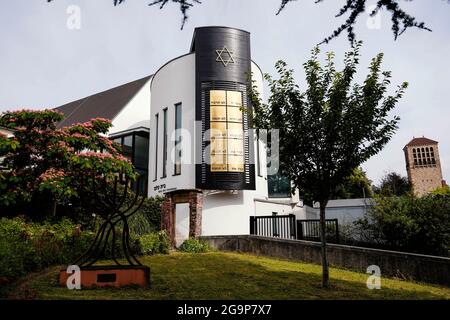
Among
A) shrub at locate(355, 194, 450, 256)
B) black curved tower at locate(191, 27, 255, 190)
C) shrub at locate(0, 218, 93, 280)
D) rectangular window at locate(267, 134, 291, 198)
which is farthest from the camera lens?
rectangular window at locate(267, 134, 291, 198)

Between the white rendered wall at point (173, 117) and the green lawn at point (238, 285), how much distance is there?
8249 millimetres

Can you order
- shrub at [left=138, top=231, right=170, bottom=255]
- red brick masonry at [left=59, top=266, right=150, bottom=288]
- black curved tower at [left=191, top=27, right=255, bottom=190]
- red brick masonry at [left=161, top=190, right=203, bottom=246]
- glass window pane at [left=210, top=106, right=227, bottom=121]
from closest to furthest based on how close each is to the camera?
red brick masonry at [left=59, top=266, right=150, bottom=288]
shrub at [left=138, top=231, right=170, bottom=255]
red brick masonry at [left=161, top=190, right=203, bottom=246]
black curved tower at [left=191, top=27, right=255, bottom=190]
glass window pane at [left=210, top=106, right=227, bottom=121]

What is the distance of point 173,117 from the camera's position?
20422 millimetres

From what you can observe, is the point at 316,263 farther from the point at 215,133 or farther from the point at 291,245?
the point at 215,133

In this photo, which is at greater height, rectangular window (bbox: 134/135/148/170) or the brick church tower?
the brick church tower

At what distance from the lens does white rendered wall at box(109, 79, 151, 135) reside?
87.8 feet

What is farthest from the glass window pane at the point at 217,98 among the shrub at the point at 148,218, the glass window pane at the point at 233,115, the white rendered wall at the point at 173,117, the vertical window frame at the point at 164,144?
the shrub at the point at 148,218

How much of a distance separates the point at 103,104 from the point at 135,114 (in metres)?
5.52

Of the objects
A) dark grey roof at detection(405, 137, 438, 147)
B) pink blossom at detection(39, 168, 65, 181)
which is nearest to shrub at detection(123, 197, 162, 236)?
pink blossom at detection(39, 168, 65, 181)

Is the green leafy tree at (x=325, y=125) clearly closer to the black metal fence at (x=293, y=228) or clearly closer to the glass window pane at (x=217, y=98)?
the black metal fence at (x=293, y=228)

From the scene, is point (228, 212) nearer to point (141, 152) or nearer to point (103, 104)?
point (141, 152)

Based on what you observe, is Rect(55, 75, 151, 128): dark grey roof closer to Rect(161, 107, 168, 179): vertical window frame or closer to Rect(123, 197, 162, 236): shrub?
Rect(161, 107, 168, 179): vertical window frame

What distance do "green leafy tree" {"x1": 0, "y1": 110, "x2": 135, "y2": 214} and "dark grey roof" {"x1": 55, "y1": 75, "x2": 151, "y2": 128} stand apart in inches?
542

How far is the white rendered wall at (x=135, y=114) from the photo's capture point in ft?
87.8
